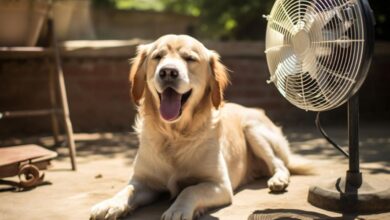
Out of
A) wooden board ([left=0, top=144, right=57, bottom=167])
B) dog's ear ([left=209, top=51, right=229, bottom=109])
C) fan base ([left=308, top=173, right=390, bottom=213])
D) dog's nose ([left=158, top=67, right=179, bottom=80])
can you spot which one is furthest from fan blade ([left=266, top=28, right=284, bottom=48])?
wooden board ([left=0, top=144, right=57, bottom=167])

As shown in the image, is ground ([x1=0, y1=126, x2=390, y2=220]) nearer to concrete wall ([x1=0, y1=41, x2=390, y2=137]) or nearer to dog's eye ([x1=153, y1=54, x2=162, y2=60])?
concrete wall ([x1=0, y1=41, x2=390, y2=137])

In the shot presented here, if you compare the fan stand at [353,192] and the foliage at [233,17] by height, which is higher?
the foliage at [233,17]

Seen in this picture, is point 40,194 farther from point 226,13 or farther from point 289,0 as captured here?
point 226,13

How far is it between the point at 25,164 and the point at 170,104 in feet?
4.52

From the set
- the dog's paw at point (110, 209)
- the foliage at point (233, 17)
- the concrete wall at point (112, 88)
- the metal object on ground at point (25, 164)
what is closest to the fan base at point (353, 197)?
the dog's paw at point (110, 209)

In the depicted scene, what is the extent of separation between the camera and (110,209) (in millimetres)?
2855

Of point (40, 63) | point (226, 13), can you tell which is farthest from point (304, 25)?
point (226, 13)

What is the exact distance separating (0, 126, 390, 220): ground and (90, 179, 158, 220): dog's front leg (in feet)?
0.20

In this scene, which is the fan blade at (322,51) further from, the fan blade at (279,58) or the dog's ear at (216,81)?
the dog's ear at (216,81)

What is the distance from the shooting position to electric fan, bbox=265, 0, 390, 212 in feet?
8.63

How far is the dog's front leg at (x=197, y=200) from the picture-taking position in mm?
2750

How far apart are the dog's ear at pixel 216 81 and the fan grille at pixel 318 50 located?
1.40ft

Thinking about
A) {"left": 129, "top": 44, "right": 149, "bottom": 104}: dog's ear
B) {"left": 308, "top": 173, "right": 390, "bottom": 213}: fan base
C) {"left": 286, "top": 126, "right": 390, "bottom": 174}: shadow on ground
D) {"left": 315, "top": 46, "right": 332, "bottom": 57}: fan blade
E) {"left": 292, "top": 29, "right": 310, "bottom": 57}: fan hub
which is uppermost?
{"left": 292, "top": 29, "right": 310, "bottom": 57}: fan hub

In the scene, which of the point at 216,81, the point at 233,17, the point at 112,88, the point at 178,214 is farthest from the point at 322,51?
the point at 233,17
